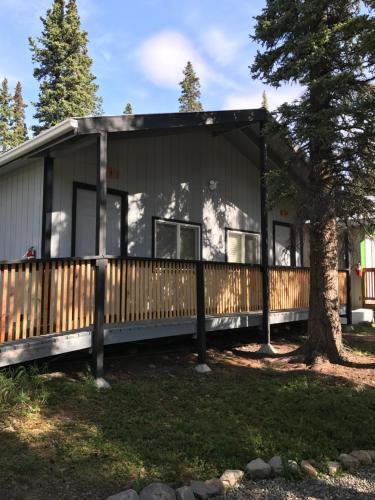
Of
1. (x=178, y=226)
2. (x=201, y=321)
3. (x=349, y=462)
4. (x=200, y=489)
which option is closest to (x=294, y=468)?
(x=349, y=462)

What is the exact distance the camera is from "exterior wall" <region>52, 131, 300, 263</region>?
8.24 meters

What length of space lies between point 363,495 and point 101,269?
4130mm

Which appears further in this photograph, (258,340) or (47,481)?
(258,340)

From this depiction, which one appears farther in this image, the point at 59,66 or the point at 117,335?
the point at 59,66

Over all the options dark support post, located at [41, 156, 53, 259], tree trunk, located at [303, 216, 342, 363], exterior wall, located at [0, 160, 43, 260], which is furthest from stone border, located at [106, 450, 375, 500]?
exterior wall, located at [0, 160, 43, 260]

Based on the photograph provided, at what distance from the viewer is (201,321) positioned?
7.93m

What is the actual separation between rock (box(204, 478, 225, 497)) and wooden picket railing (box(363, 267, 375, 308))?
1345 cm

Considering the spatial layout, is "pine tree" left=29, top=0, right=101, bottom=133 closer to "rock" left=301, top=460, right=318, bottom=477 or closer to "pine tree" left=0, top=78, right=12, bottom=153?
"pine tree" left=0, top=78, right=12, bottom=153

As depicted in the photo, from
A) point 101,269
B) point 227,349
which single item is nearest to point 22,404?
point 101,269

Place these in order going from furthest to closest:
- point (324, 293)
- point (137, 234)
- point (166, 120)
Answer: point (137, 234)
point (324, 293)
point (166, 120)

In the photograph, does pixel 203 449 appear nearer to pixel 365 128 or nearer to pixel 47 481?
pixel 47 481

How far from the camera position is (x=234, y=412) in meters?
5.63

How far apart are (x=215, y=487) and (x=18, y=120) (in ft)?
143

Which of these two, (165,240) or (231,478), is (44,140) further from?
(231,478)
